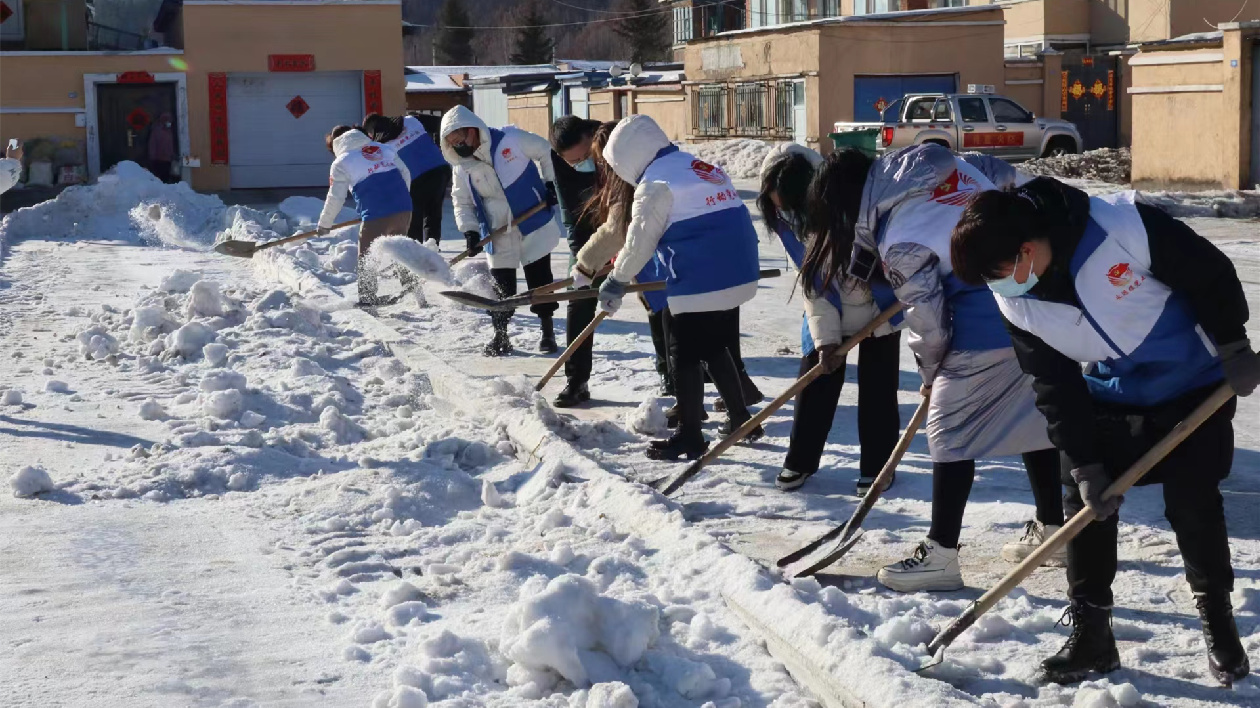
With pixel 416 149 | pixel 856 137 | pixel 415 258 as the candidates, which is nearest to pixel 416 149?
pixel 416 149

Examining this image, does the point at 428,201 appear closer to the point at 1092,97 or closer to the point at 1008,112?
the point at 1008,112

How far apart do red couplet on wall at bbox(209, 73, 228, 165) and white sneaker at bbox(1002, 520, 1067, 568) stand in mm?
27787

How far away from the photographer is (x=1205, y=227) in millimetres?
16141

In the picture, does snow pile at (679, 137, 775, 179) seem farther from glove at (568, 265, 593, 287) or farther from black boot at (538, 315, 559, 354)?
glove at (568, 265, 593, 287)

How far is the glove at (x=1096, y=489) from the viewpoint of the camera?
356 centimetres

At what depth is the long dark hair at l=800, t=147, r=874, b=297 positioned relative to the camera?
16.4ft

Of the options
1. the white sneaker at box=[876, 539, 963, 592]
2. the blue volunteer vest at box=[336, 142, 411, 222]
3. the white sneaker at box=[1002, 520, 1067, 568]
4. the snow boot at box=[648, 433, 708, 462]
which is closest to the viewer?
the white sneaker at box=[876, 539, 963, 592]

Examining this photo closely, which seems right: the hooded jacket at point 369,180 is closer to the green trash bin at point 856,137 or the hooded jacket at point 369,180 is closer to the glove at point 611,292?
the glove at point 611,292

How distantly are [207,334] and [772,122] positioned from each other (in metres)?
25.8

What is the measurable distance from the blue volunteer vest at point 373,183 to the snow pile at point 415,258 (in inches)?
43.7

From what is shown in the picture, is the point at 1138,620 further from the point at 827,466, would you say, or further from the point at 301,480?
the point at 301,480

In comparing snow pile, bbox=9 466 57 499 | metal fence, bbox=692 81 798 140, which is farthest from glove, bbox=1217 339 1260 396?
metal fence, bbox=692 81 798 140

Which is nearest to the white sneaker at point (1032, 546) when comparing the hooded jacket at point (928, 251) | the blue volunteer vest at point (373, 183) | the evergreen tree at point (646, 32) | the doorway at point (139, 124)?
the hooded jacket at point (928, 251)

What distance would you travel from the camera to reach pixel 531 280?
377 inches
